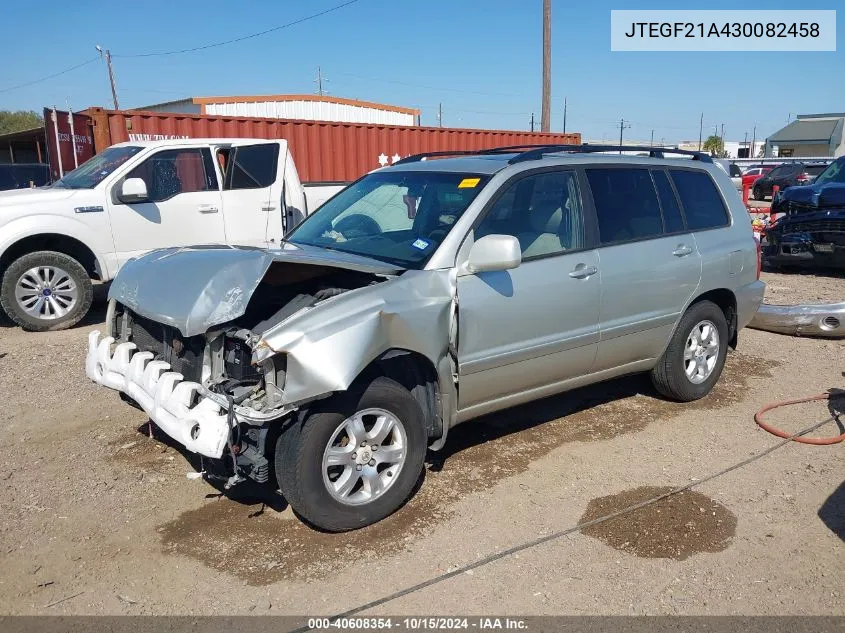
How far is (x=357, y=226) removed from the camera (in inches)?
181

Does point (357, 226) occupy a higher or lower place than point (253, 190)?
lower

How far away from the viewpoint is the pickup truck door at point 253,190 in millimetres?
8570

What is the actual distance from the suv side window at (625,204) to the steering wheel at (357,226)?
1419 mm

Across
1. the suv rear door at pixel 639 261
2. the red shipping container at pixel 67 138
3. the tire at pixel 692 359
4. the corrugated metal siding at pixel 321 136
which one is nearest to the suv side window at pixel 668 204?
the suv rear door at pixel 639 261

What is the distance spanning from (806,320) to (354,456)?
5.87 meters

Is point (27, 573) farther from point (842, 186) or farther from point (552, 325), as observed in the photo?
point (842, 186)

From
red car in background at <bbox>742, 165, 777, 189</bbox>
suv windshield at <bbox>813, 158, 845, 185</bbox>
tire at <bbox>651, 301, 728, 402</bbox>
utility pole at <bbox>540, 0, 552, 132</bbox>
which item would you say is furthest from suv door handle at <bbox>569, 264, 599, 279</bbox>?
red car in background at <bbox>742, 165, 777, 189</bbox>

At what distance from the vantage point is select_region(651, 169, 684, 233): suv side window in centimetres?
505

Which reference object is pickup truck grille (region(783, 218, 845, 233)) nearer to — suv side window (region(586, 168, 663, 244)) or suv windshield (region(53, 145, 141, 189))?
suv side window (region(586, 168, 663, 244))

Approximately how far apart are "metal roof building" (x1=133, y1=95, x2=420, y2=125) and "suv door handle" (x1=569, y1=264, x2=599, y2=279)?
17002 mm

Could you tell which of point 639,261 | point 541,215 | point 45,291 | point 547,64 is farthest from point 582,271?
point 547,64

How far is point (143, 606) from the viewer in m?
3.01

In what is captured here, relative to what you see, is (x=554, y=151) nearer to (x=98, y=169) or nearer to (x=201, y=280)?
(x=201, y=280)

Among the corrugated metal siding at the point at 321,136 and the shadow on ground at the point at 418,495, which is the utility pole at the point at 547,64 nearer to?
the corrugated metal siding at the point at 321,136
